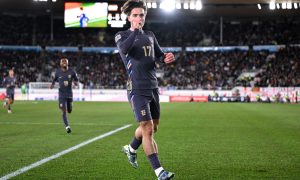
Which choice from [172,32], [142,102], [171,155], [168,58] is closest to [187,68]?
[172,32]

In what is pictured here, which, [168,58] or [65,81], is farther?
[65,81]

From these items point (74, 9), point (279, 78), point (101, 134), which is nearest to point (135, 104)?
point (101, 134)

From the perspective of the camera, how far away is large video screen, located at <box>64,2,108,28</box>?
1398 inches

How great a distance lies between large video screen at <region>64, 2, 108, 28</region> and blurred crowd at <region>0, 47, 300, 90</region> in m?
11.9

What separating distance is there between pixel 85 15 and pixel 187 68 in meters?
21.2

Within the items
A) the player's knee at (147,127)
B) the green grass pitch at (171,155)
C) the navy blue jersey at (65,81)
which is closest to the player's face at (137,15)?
the player's knee at (147,127)

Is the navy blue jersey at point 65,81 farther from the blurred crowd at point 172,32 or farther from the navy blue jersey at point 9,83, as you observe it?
the blurred crowd at point 172,32

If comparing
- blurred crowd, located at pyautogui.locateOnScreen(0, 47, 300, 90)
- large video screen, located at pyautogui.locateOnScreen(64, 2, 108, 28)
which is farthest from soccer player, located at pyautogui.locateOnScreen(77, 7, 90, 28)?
blurred crowd, located at pyautogui.locateOnScreen(0, 47, 300, 90)

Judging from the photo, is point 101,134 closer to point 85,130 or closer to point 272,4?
point 85,130

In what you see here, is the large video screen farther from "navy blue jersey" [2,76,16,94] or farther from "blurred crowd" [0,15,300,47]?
"blurred crowd" [0,15,300,47]

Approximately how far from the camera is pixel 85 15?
3641 cm

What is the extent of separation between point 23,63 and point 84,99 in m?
17.3

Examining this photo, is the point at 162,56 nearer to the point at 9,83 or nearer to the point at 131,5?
the point at 131,5

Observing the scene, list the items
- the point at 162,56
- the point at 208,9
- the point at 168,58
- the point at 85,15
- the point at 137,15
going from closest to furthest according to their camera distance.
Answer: the point at 137,15
the point at 168,58
the point at 162,56
the point at 85,15
the point at 208,9
